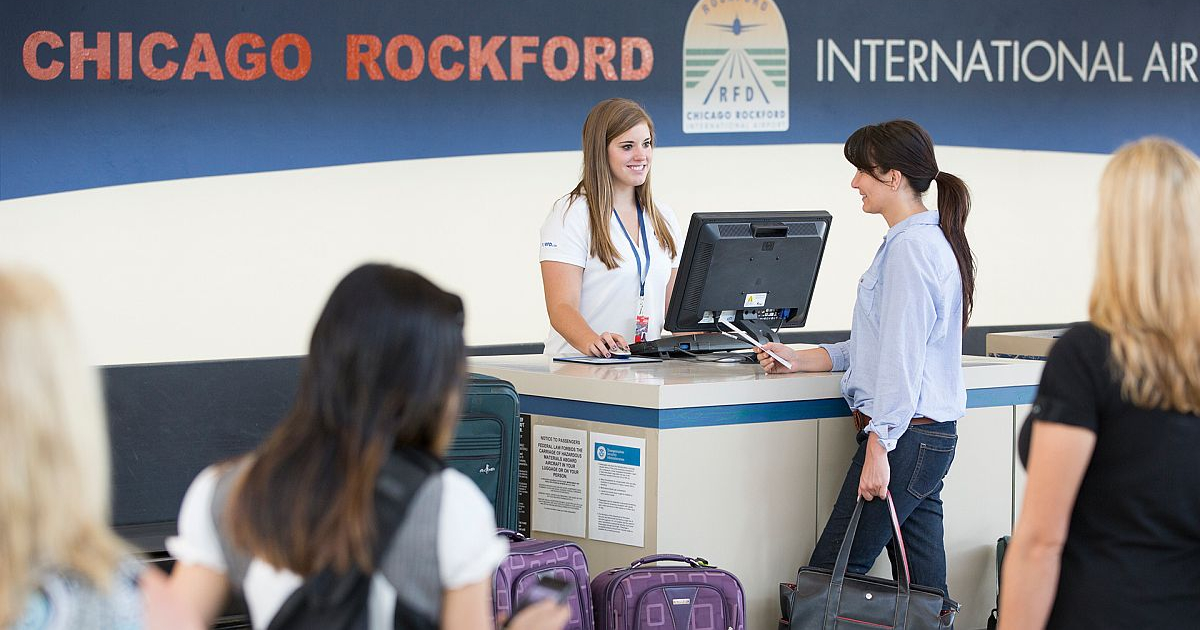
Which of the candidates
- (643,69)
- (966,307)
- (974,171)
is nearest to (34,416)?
(966,307)

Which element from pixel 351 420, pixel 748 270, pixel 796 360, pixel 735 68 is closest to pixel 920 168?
pixel 796 360

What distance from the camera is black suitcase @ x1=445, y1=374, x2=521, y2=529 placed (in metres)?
3.70

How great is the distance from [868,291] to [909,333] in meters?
0.19

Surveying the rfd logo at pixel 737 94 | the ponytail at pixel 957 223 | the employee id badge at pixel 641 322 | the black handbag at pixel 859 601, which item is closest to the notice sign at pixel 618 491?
the black handbag at pixel 859 601

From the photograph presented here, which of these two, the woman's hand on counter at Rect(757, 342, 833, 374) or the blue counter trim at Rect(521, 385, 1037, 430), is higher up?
the woman's hand on counter at Rect(757, 342, 833, 374)

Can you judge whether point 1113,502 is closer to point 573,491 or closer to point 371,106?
point 573,491

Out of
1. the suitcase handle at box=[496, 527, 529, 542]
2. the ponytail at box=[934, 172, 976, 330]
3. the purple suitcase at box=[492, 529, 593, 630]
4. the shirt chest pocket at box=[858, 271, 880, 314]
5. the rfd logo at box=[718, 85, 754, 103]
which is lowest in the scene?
the purple suitcase at box=[492, 529, 593, 630]

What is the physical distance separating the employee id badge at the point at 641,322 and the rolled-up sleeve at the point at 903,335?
40.9 inches

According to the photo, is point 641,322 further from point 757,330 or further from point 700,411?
point 700,411

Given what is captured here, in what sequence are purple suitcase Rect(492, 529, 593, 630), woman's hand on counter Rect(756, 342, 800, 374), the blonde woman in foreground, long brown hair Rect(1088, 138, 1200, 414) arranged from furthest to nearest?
woman's hand on counter Rect(756, 342, 800, 374)
purple suitcase Rect(492, 529, 593, 630)
long brown hair Rect(1088, 138, 1200, 414)
the blonde woman in foreground

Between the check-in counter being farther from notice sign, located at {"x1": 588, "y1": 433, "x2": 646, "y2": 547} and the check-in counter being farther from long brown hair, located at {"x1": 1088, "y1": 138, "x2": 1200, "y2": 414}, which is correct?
long brown hair, located at {"x1": 1088, "y1": 138, "x2": 1200, "y2": 414}

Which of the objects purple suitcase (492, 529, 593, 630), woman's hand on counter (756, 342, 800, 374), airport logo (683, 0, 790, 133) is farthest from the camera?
airport logo (683, 0, 790, 133)

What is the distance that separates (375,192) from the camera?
242 inches

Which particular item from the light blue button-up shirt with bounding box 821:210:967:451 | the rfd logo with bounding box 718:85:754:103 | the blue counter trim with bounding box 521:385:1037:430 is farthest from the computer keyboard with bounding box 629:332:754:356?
the rfd logo with bounding box 718:85:754:103
